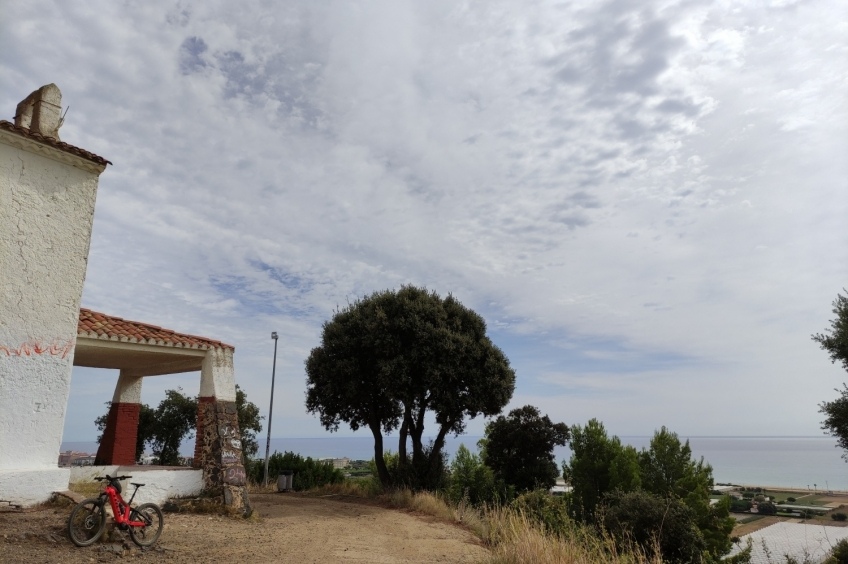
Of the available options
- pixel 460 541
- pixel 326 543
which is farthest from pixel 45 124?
pixel 460 541

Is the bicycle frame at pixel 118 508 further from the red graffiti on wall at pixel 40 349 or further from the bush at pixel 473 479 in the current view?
the bush at pixel 473 479

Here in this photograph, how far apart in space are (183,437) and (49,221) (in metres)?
16.9

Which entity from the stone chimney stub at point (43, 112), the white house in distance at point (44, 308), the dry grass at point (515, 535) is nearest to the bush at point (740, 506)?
the dry grass at point (515, 535)

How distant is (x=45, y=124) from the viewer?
10.5 metres

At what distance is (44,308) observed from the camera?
9320mm

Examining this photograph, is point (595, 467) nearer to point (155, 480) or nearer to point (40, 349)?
point (155, 480)

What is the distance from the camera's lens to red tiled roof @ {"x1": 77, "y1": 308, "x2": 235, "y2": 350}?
10367 mm

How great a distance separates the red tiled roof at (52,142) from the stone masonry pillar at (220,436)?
4919 millimetres

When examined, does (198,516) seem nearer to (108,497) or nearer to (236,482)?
(236,482)

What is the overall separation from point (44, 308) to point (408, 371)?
10714 millimetres

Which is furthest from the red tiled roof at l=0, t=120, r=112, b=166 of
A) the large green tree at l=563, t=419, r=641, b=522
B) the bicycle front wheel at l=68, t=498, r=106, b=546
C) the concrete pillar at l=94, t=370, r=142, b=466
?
the large green tree at l=563, t=419, r=641, b=522

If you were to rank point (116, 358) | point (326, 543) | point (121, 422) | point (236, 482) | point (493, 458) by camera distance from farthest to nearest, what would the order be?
point (493, 458)
point (121, 422)
point (116, 358)
point (236, 482)
point (326, 543)

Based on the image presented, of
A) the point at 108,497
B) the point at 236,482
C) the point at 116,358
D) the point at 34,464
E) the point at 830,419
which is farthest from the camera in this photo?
the point at 830,419

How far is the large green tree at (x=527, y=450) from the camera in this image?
2545cm
